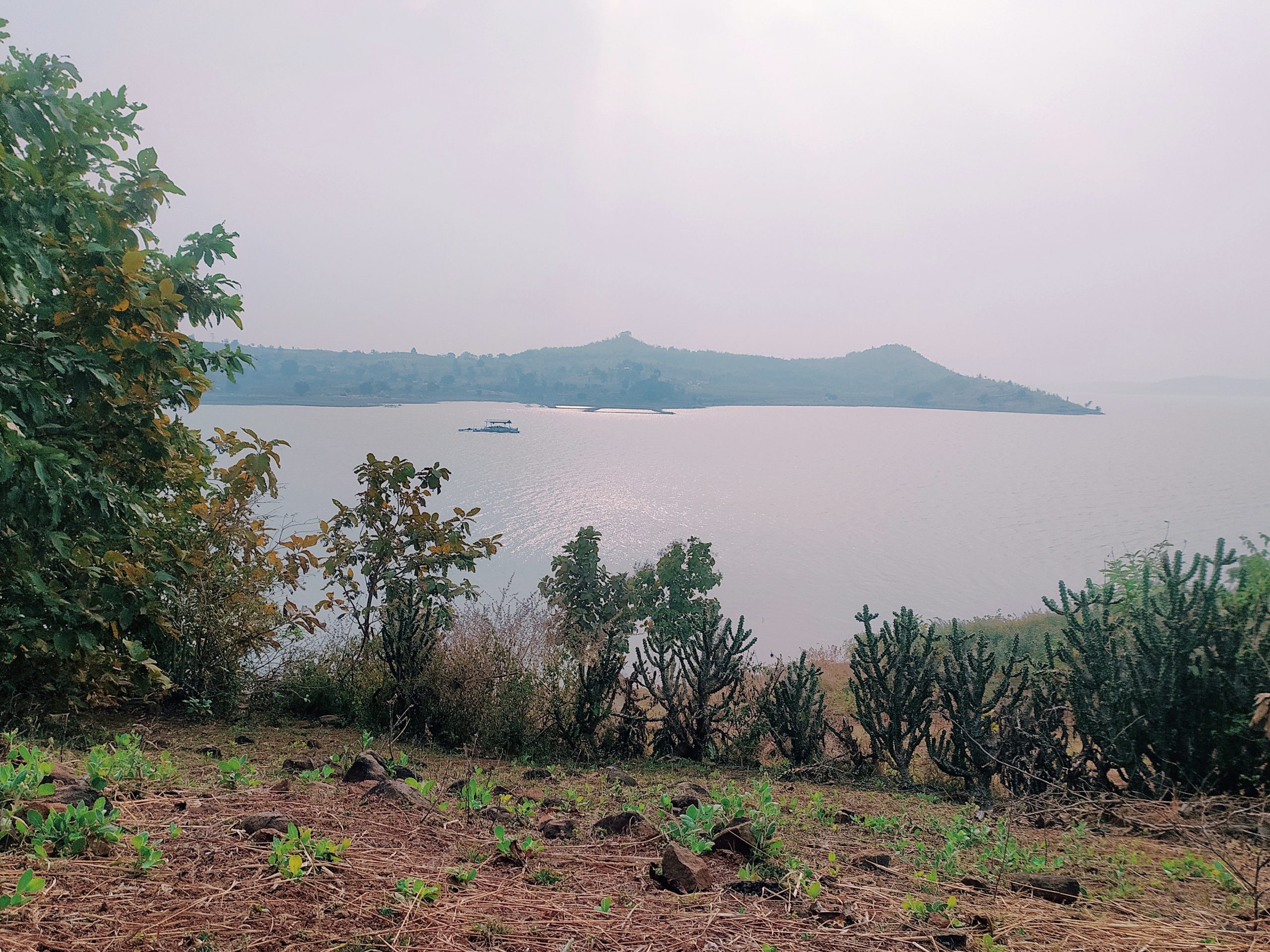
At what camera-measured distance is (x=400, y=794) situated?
350 centimetres

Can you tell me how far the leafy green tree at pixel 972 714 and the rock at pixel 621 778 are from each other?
2.63m

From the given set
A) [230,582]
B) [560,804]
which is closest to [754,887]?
[560,804]

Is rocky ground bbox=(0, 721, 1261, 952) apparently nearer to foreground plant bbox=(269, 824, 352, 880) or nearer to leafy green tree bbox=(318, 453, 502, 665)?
foreground plant bbox=(269, 824, 352, 880)

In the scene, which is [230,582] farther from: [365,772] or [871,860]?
[871,860]

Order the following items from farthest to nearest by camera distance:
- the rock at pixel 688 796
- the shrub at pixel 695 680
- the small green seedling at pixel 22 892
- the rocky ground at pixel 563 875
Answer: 1. the shrub at pixel 695 680
2. the rock at pixel 688 796
3. the rocky ground at pixel 563 875
4. the small green seedling at pixel 22 892

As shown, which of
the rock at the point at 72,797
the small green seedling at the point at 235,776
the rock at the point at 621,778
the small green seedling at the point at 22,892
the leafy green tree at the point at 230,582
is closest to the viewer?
the small green seedling at the point at 22,892

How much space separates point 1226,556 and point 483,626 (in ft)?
21.5

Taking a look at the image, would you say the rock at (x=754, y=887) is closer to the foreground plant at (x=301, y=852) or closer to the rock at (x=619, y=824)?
the rock at (x=619, y=824)

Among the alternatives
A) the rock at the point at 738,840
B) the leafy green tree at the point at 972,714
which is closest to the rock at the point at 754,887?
the rock at the point at 738,840

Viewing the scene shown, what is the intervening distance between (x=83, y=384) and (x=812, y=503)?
1609 inches

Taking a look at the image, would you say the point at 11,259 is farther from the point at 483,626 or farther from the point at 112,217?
the point at 483,626

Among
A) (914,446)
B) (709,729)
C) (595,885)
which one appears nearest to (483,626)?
(709,729)

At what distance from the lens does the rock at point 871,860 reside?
3.32m

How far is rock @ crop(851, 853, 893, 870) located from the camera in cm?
332
